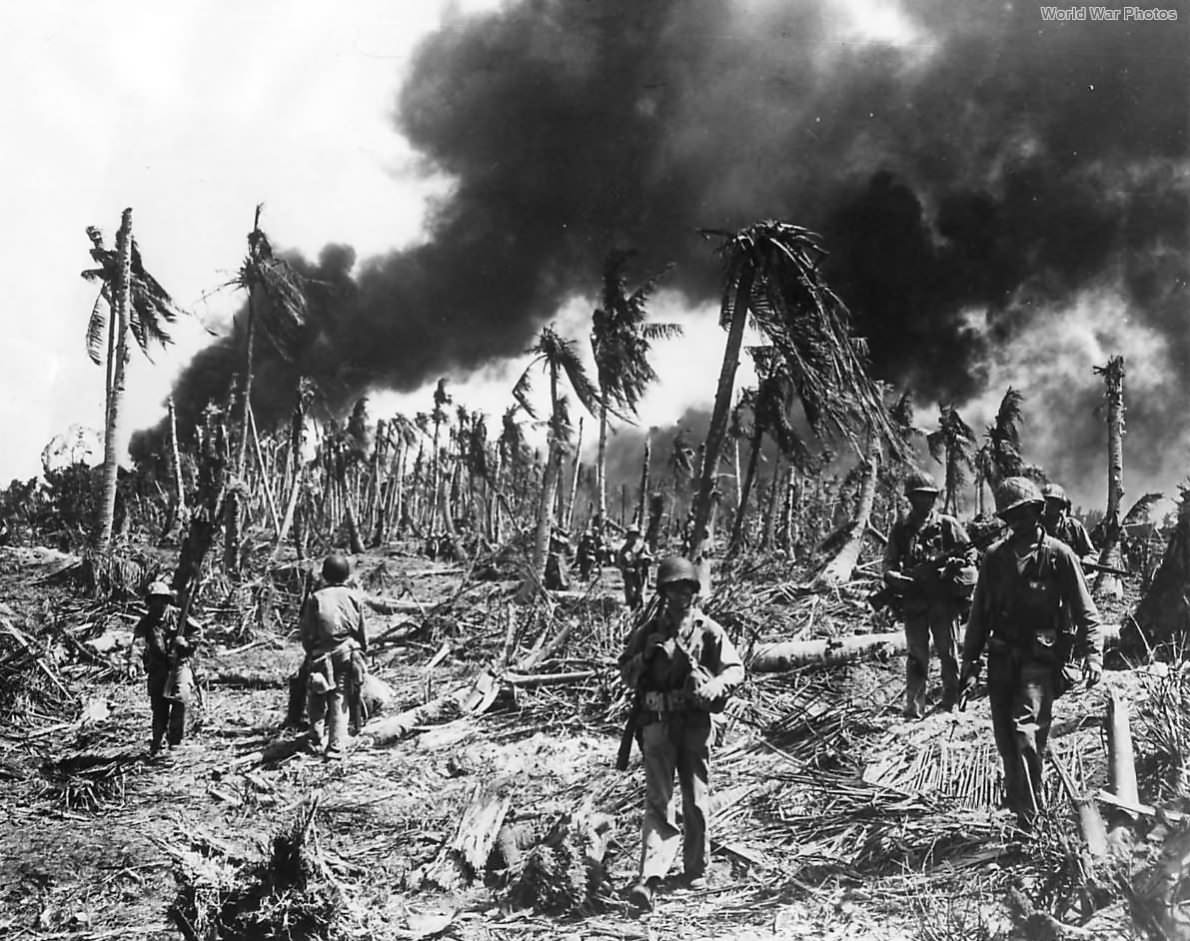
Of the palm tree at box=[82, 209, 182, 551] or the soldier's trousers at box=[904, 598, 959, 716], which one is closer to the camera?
the soldier's trousers at box=[904, 598, 959, 716]

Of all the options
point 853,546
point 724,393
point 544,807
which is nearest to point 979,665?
point 544,807

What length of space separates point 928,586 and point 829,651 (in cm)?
173

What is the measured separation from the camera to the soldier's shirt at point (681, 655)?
462 cm

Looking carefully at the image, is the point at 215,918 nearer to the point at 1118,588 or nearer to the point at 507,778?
the point at 507,778

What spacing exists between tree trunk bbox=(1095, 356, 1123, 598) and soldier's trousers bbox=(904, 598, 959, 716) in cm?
495

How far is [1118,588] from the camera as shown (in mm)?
13055

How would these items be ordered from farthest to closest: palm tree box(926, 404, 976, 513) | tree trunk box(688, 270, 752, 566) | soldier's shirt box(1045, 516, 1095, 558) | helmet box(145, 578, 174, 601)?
palm tree box(926, 404, 976, 513) → tree trunk box(688, 270, 752, 566) → helmet box(145, 578, 174, 601) → soldier's shirt box(1045, 516, 1095, 558)

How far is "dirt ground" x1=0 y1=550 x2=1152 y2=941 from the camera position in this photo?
4.17 m

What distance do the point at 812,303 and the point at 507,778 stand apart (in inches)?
226

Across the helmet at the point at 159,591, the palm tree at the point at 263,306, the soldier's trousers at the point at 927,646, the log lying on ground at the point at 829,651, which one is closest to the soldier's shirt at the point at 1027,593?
the soldier's trousers at the point at 927,646

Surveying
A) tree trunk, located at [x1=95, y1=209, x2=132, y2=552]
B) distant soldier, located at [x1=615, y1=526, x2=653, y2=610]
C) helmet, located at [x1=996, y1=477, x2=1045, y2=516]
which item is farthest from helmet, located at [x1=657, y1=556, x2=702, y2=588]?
tree trunk, located at [x1=95, y1=209, x2=132, y2=552]

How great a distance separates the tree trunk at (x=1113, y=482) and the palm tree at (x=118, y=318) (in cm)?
1477

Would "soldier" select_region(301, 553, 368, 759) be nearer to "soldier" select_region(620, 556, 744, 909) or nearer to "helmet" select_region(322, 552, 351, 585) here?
"helmet" select_region(322, 552, 351, 585)

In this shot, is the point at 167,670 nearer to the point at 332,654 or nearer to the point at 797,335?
the point at 332,654
